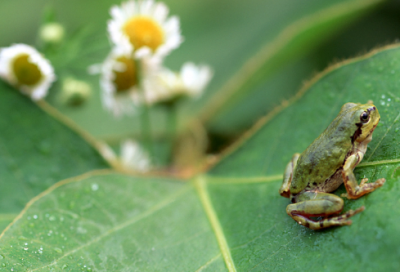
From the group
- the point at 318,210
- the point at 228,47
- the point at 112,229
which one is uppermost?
the point at 228,47

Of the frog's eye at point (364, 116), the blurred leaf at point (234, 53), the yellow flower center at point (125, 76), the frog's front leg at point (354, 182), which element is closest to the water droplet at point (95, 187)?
the blurred leaf at point (234, 53)

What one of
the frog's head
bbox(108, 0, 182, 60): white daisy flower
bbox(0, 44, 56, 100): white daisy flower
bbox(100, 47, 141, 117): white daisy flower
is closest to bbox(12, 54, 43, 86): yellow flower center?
bbox(0, 44, 56, 100): white daisy flower

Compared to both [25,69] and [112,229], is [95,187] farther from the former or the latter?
[25,69]

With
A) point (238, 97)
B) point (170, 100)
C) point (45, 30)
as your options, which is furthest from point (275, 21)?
point (45, 30)

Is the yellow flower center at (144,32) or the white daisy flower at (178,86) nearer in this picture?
the yellow flower center at (144,32)

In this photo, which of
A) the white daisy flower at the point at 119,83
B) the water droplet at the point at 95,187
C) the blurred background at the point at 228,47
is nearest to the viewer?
the water droplet at the point at 95,187

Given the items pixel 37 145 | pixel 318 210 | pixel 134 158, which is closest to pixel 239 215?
pixel 318 210

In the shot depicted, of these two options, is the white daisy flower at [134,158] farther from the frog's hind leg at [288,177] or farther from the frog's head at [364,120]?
the frog's head at [364,120]
